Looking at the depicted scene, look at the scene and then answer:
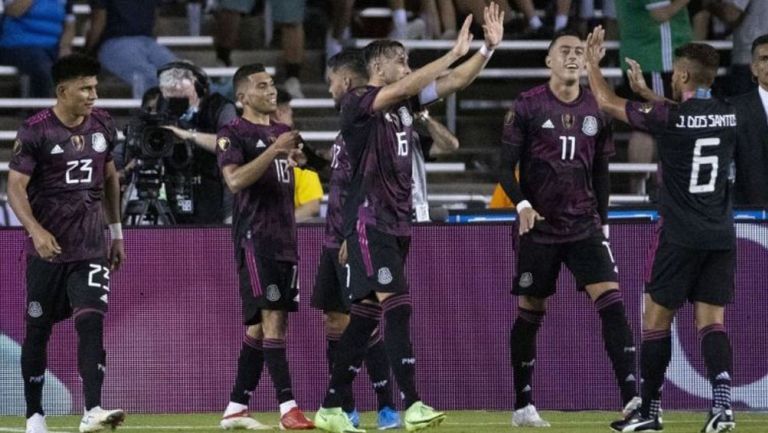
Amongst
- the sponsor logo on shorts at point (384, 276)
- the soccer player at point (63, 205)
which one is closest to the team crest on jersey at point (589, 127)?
the sponsor logo on shorts at point (384, 276)

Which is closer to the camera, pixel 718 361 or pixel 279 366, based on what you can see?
pixel 718 361

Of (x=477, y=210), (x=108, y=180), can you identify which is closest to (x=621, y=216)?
(x=477, y=210)

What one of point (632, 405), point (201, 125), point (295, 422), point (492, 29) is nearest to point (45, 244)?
point (295, 422)

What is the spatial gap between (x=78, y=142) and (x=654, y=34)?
703 cm

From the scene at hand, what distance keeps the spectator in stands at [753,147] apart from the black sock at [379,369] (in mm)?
3031

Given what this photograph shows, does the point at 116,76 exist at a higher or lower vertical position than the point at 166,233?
higher

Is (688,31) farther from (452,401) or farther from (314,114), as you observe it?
(452,401)

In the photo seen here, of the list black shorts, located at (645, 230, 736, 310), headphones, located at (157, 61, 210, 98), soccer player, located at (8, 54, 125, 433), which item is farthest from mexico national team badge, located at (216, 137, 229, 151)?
black shorts, located at (645, 230, 736, 310)

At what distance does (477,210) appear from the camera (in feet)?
45.4

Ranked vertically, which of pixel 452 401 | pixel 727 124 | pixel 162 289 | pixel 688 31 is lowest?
pixel 452 401

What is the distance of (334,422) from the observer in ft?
36.3

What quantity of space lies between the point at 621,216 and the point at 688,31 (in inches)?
150

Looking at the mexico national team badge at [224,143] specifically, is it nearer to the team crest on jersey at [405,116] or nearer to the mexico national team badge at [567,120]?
the team crest on jersey at [405,116]

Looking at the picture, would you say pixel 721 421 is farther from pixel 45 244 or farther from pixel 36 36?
pixel 36 36
